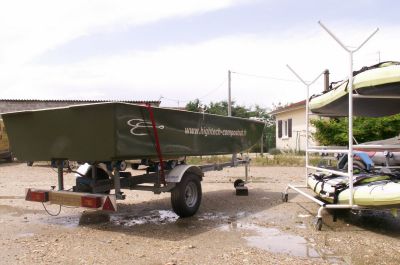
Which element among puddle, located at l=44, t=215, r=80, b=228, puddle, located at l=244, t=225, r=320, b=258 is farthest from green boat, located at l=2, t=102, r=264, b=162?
puddle, located at l=244, t=225, r=320, b=258

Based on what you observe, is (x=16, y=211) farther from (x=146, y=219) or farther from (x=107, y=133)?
(x=107, y=133)

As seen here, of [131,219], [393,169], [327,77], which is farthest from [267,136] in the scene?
[131,219]

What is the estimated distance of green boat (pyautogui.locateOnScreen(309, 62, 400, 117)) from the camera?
6.48m

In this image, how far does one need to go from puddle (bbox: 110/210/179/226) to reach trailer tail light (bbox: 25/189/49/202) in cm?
120

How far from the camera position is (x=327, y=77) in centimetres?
2666

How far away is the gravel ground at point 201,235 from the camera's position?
5375mm

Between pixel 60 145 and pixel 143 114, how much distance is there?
149 cm

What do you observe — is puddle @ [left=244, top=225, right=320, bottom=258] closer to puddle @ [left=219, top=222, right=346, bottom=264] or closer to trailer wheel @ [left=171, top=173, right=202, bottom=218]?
puddle @ [left=219, top=222, right=346, bottom=264]

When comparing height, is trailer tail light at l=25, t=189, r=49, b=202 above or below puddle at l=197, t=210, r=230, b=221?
above

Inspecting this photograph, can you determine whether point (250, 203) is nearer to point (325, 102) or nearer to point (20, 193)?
point (325, 102)

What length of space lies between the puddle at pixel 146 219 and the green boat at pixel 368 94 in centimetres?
359

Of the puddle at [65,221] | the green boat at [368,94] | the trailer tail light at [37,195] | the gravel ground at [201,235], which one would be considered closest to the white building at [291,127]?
the green boat at [368,94]

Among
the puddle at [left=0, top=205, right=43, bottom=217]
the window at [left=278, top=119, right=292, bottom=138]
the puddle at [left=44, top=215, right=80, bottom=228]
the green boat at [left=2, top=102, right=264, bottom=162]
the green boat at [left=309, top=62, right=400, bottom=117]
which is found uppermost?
the window at [left=278, top=119, right=292, bottom=138]

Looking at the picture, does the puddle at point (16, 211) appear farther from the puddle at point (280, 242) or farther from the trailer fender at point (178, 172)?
the puddle at point (280, 242)
